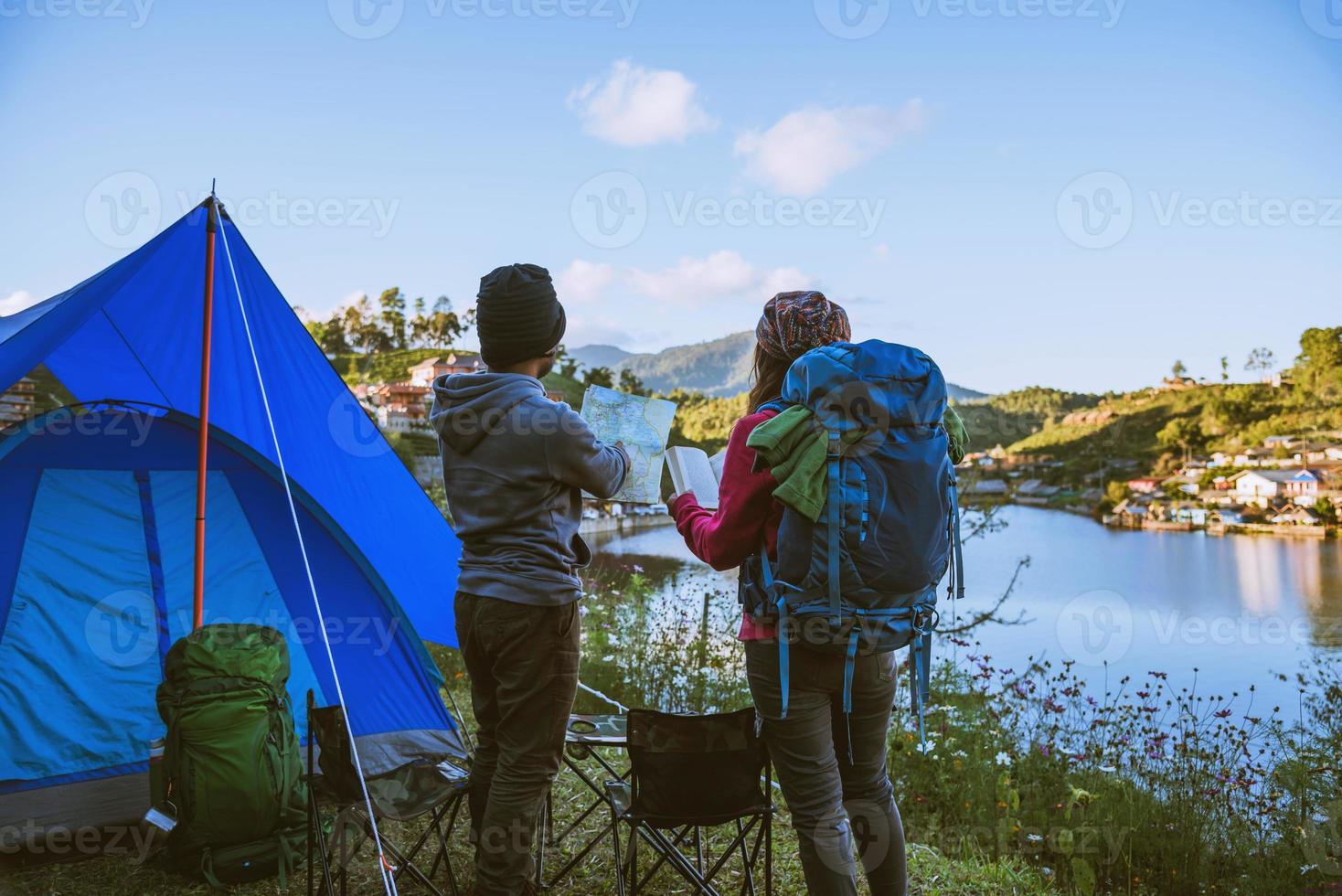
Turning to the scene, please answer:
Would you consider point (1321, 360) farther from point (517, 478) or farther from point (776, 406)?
point (517, 478)

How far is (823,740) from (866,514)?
0.47m

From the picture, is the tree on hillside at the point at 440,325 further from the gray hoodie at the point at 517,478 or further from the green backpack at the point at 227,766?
the gray hoodie at the point at 517,478

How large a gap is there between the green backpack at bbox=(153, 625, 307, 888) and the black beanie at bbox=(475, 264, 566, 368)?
158 cm

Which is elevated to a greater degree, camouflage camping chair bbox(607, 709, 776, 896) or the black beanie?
the black beanie

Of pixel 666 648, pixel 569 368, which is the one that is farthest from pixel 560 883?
pixel 569 368

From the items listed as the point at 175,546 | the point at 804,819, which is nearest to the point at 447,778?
the point at 804,819

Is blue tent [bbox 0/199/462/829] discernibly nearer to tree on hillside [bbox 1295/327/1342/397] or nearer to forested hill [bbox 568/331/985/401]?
tree on hillside [bbox 1295/327/1342/397]

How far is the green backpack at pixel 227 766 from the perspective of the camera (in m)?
2.58

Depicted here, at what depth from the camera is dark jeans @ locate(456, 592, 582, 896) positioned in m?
1.76

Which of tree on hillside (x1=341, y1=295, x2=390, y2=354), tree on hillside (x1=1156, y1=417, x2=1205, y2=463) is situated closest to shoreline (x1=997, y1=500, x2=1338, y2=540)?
tree on hillside (x1=1156, y1=417, x2=1205, y2=463)

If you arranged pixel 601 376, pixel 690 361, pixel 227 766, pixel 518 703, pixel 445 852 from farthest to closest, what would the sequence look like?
pixel 690 361 < pixel 601 376 < pixel 227 766 < pixel 445 852 < pixel 518 703

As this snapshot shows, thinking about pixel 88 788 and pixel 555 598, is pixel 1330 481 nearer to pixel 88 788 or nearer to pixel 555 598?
pixel 555 598

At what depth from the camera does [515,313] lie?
1831mm

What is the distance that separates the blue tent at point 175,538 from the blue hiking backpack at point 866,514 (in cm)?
194
